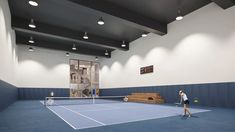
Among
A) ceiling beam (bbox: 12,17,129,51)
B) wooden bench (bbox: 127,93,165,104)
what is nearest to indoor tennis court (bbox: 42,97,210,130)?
wooden bench (bbox: 127,93,165,104)

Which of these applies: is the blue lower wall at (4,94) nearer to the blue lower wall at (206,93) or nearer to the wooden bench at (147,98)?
the wooden bench at (147,98)

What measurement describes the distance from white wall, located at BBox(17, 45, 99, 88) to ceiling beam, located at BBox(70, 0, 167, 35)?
468 inches

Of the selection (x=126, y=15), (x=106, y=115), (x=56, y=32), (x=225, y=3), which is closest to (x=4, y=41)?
(x=56, y=32)

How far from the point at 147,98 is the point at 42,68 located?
11.9 meters

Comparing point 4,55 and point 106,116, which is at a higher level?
point 4,55

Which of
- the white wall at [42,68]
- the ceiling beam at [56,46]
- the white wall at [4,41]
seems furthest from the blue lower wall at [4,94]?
the white wall at [42,68]

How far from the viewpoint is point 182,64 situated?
1148 cm

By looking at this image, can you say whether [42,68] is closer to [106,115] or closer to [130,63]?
[130,63]

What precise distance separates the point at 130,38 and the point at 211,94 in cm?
851

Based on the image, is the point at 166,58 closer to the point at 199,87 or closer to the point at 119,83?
the point at 199,87

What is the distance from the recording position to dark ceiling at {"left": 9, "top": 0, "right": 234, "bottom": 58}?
9.19 meters

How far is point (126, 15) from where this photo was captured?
32.8ft

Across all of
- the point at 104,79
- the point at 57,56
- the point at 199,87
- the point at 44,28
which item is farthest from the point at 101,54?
the point at 199,87

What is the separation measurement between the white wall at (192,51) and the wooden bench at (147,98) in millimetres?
1071
